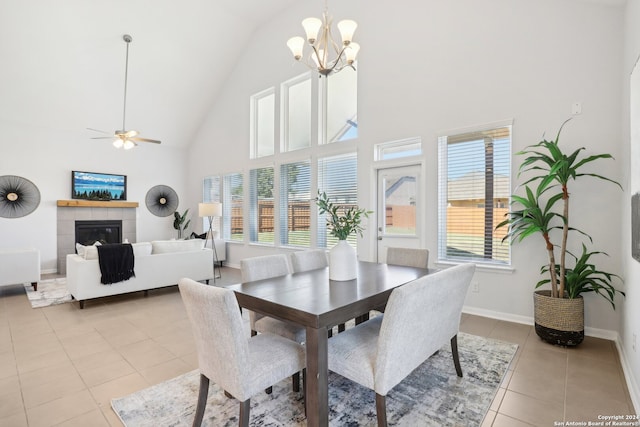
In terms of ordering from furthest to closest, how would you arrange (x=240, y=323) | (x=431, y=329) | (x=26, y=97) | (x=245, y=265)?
(x=26, y=97), (x=245, y=265), (x=431, y=329), (x=240, y=323)

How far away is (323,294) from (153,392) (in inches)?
56.0

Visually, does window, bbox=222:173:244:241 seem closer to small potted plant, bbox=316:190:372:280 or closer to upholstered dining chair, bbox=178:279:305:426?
small potted plant, bbox=316:190:372:280

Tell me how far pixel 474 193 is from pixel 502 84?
4.19 ft

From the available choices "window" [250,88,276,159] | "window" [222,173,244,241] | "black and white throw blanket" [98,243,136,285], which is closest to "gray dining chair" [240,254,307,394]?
"black and white throw blanket" [98,243,136,285]

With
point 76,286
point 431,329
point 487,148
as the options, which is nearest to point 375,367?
point 431,329

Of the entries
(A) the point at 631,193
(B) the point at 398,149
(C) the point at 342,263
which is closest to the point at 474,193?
(B) the point at 398,149

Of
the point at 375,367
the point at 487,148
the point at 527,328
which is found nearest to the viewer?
the point at 375,367

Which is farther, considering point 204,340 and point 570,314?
point 570,314

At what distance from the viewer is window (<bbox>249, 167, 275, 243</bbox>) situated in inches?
259

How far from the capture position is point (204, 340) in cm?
166

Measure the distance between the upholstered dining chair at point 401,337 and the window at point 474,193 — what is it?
6.68 feet

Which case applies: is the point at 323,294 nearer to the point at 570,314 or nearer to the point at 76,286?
the point at 570,314

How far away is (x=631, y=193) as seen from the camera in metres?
2.34

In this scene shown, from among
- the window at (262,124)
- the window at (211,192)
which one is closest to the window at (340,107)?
the window at (262,124)
